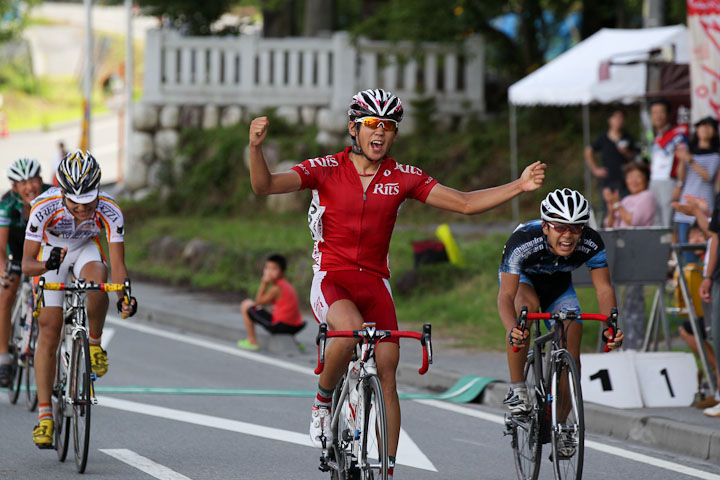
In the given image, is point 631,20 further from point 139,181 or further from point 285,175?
point 285,175

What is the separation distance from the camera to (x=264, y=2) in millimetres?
31016

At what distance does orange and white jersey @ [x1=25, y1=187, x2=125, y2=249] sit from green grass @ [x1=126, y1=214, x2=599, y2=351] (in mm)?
6340

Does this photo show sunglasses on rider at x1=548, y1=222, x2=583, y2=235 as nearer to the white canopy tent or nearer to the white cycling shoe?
the white cycling shoe

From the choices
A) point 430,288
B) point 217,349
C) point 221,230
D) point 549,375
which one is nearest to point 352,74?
point 221,230

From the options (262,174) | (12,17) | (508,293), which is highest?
(12,17)

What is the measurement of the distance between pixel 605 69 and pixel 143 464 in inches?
488

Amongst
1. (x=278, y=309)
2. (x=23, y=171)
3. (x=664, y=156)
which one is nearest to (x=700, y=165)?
(x=664, y=156)

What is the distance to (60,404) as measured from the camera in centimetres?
829

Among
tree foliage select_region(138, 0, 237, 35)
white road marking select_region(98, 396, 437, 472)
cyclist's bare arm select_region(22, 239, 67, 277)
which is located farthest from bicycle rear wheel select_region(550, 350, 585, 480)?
tree foliage select_region(138, 0, 237, 35)

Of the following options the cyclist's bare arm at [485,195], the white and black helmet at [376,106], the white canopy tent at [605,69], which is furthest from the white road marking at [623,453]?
the white canopy tent at [605,69]

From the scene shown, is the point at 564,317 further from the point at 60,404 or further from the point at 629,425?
the point at 60,404

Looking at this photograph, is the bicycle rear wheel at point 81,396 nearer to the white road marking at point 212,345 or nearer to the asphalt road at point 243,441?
the asphalt road at point 243,441

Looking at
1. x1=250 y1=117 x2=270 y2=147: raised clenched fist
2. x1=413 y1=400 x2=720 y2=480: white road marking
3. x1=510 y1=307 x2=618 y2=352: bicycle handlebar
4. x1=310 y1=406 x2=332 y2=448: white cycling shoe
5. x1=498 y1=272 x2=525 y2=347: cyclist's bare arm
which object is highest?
x1=250 y1=117 x2=270 y2=147: raised clenched fist

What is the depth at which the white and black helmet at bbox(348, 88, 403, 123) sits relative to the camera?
6684 mm
